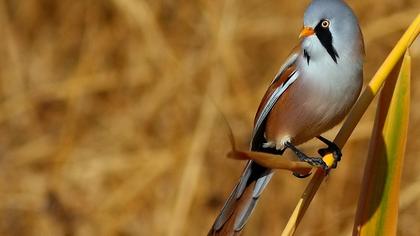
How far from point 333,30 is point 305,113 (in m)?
0.24

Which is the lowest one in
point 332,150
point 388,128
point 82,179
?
point 82,179

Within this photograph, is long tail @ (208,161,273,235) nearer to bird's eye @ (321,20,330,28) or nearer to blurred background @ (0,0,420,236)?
bird's eye @ (321,20,330,28)

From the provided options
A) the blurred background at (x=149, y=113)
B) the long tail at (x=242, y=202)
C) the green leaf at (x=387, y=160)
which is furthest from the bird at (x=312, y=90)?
the blurred background at (x=149, y=113)

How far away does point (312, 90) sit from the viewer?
2109 mm

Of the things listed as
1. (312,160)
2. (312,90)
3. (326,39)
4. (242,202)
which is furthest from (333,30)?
(242,202)

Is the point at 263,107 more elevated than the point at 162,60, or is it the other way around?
the point at 263,107

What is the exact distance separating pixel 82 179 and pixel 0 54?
0.89m

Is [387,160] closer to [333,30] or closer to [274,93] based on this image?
[333,30]

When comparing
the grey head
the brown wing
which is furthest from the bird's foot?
the grey head

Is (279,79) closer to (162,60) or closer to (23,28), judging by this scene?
(162,60)

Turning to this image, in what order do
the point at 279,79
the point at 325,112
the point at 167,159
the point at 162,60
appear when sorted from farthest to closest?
the point at 162,60 → the point at 167,159 → the point at 279,79 → the point at 325,112

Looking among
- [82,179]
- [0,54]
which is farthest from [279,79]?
[0,54]

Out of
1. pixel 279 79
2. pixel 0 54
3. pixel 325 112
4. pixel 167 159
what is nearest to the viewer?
pixel 325 112

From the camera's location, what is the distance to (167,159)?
4031mm
